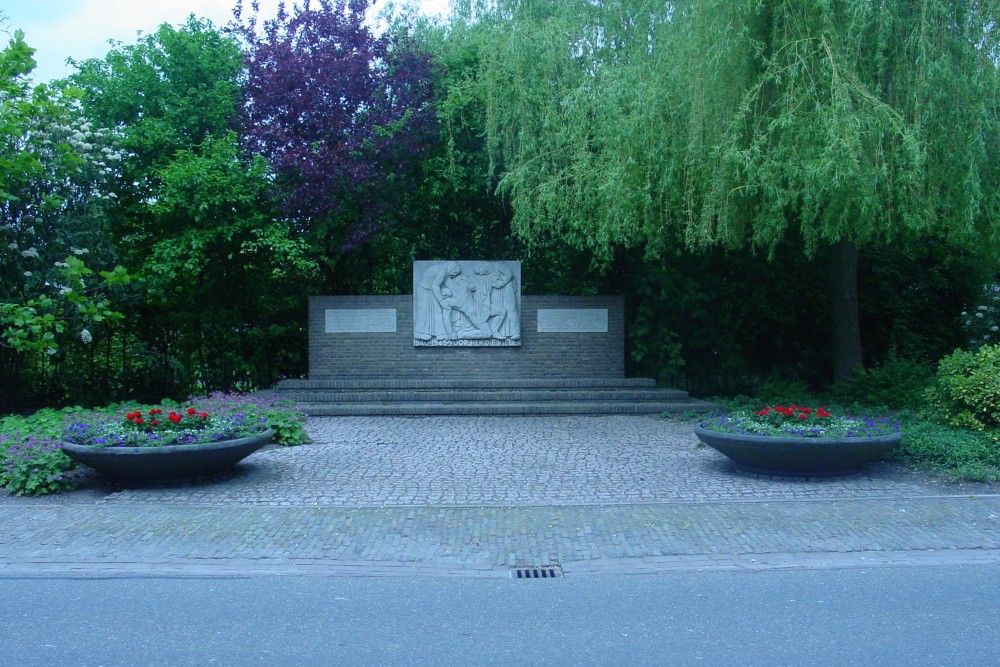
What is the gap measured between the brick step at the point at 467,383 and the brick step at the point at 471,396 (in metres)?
0.23

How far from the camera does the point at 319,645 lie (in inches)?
195

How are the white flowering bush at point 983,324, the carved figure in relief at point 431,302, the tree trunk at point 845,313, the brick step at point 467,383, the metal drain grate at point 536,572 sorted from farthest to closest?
the carved figure in relief at point 431,302 → the white flowering bush at point 983,324 → the brick step at point 467,383 → the tree trunk at point 845,313 → the metal drain grate at point 536,572

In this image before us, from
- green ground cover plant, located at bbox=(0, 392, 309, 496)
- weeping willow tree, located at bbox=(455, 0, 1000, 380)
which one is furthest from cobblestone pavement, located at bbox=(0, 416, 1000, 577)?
weeping willow tree, located at bbox=(455, 0, 1000, 380)

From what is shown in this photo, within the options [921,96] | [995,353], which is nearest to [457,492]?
[995,353]

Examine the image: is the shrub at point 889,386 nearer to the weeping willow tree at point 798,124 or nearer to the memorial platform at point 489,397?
Answer: the memorial platform at point 489,397

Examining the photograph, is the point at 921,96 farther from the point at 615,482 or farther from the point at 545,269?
the point at 545,269

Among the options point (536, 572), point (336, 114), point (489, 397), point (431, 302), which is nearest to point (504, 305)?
point (431, 302)

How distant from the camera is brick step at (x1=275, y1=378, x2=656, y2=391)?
1622 cm

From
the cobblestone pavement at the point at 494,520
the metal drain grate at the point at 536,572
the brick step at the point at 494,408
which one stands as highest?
the brick step at the point at 494,408

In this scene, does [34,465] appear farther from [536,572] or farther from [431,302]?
[431,302]

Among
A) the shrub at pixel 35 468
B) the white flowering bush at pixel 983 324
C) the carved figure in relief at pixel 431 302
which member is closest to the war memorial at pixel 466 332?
the carved figure in relief at pixel 431 302

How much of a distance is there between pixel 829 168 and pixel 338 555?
7.66 m

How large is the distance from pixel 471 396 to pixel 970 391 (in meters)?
8.19

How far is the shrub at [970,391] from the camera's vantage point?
10.4 m
